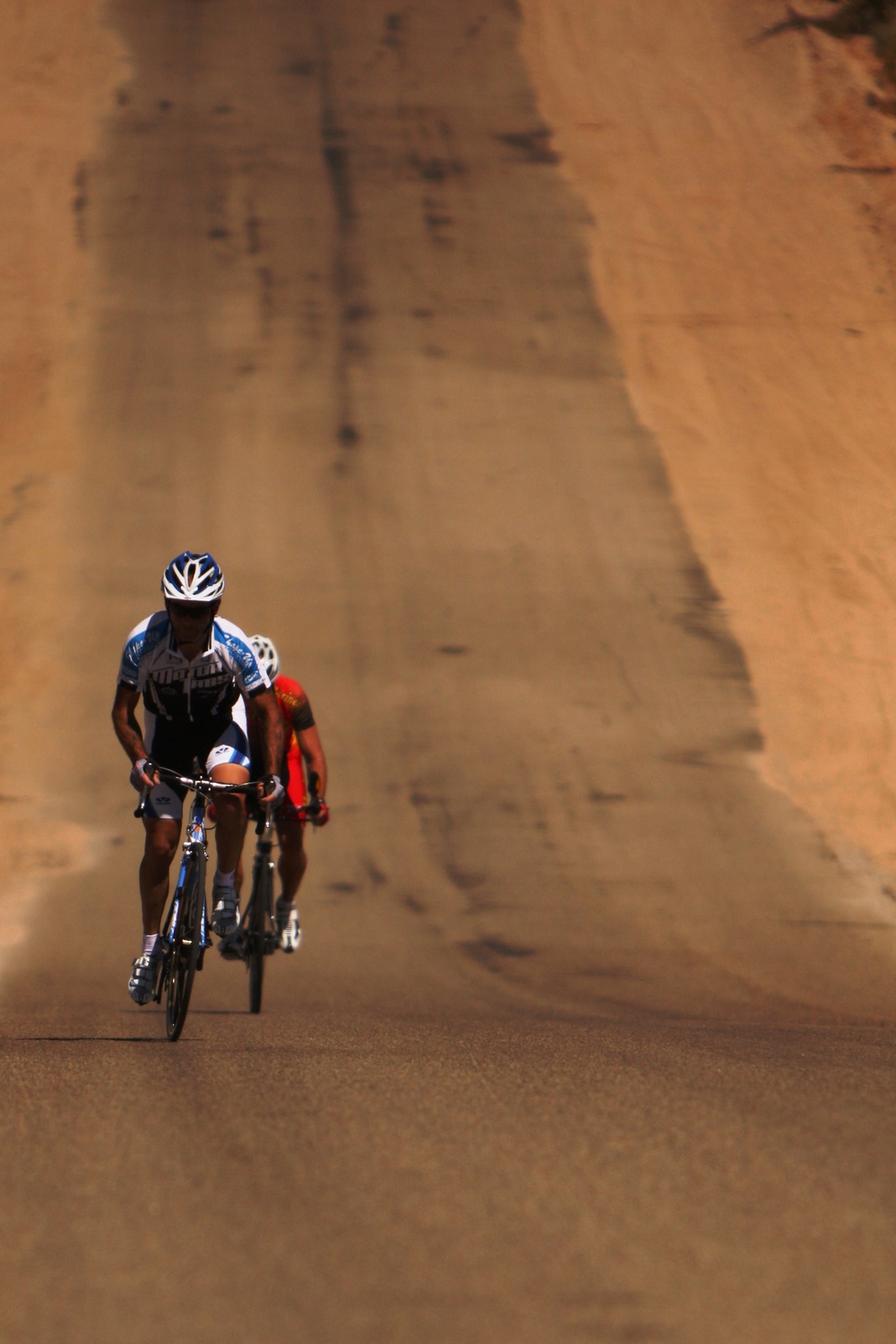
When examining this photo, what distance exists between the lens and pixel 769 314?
881 inches

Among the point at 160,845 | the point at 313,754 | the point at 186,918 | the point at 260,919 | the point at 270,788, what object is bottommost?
the point at 260,919

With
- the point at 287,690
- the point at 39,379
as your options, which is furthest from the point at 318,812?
the point at 39,379

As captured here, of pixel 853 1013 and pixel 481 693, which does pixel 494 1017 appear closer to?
pixel 853 1013

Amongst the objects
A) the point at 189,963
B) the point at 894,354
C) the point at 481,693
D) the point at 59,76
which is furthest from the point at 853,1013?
the point at 59,76

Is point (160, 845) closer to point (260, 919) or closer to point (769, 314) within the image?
point (260, 919)

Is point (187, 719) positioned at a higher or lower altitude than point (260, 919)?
higher

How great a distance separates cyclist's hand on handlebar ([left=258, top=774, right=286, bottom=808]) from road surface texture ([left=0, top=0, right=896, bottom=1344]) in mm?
1087

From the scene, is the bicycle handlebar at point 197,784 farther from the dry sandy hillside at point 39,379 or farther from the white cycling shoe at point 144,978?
the dry sandy hillside at point 39,379

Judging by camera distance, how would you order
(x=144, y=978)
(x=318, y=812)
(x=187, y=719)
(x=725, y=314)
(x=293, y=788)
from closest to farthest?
(x=144, y=978) < (x=187, y=719) < (x=318, y=812) < (x=293, y=788) < (x=725, y=314)

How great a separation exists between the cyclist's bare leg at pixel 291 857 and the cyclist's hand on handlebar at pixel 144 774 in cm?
179

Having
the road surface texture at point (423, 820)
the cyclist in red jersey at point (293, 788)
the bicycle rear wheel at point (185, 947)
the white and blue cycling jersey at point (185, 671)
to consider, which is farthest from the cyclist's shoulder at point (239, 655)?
the road surface texture at point (423, 820)

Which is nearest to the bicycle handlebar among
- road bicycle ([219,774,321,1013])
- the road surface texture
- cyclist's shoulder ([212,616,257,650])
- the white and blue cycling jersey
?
the white and blue cycling jersey

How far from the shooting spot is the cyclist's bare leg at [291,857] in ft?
28.4

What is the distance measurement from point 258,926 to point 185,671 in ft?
5.48
